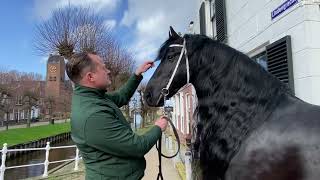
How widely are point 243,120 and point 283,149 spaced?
288mm

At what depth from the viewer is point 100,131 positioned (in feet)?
7.35

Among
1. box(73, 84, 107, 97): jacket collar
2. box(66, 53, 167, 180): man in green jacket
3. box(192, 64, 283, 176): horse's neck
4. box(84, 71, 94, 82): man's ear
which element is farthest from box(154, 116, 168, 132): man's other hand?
box(84, 71, 94, 82): man's ear

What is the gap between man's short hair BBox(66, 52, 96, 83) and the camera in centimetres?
246

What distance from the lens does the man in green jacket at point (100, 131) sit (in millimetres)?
2256

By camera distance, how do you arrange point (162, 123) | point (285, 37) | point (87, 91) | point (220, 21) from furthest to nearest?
point (220, 21) → point (285, 37) → point (162, 123) → point (87, 91)

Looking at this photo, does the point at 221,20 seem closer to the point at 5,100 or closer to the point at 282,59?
the point at 282,59

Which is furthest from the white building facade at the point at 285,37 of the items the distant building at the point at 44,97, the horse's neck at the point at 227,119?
the distant building at the point at 44,97

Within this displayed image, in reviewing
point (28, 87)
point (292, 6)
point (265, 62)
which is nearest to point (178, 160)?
point (265, 62)

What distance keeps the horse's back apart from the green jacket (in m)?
0.59

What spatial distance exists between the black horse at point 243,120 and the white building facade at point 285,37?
8.58ft

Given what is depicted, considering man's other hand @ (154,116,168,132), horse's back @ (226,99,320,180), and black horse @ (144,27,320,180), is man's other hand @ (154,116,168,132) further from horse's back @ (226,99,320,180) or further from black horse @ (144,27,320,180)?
horse's back @ (226,99,320,180)

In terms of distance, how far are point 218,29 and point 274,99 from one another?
23.4 feet

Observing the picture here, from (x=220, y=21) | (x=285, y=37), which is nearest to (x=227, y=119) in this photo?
(x=285, y=37)

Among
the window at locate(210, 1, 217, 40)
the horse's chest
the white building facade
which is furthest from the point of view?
the window at locate(210, 1, 217, 40)
